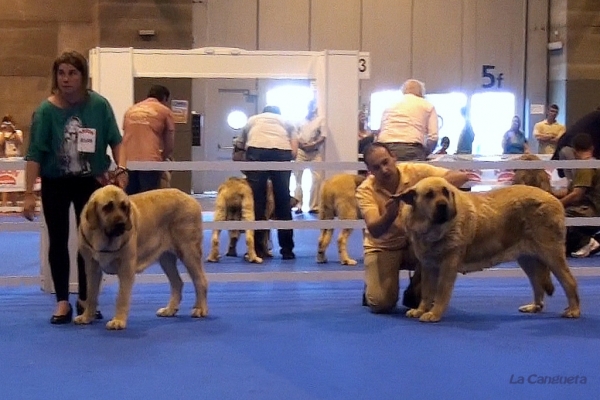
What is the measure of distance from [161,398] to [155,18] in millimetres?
13893

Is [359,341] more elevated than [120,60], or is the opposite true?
[120,60]

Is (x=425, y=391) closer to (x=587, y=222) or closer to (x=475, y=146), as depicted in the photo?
(x=587, y=222)

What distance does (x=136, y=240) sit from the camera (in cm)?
520

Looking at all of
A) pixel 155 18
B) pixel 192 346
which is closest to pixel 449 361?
pixel 192 346

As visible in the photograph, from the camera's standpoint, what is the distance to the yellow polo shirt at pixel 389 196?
5.68m

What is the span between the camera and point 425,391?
12.5 feet

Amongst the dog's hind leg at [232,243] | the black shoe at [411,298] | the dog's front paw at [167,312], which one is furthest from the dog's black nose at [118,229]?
the dog's hind leg at [232,243]

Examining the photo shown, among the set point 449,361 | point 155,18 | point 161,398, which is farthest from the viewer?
point 155,18

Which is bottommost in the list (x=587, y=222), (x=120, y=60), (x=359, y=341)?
(x=359, y=341)

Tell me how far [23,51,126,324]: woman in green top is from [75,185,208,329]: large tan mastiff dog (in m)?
0.22

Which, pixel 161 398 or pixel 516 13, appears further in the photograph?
pixel 516 13

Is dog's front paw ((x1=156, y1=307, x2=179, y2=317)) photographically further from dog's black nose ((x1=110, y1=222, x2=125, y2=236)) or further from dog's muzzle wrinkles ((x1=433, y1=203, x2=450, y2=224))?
dog's muzzle wrinkles ((x1=433, y1=203, x2=450, y2=224))

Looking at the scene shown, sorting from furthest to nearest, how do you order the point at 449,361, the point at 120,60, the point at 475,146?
the point at 475,146 < the point at 120,60 < the point at 449,361

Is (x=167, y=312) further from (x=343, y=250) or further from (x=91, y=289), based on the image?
(x=343, y=250)
